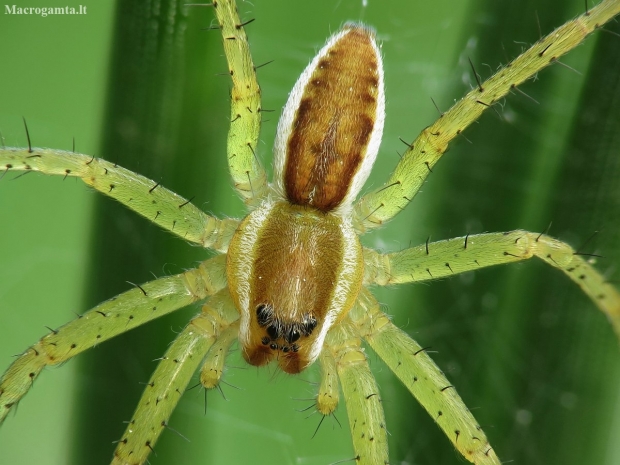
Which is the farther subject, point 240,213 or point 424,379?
point 240,213

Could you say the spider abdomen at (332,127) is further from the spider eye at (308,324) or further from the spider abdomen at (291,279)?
the spider eye at (308,324)

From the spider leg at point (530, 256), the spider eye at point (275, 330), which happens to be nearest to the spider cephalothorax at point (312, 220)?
the spider eye at point (275, 330)

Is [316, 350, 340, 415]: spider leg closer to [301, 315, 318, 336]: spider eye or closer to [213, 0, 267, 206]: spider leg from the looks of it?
[301, 315, 318, 336]: spider eye

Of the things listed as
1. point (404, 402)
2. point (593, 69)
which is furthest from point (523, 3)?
point (404, 402)

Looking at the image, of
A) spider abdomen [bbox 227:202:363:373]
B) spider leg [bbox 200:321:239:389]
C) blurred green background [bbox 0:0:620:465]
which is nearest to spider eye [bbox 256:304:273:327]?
spider abdomen [bbox 227:202:363:373]

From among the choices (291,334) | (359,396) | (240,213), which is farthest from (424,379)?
(240,213)

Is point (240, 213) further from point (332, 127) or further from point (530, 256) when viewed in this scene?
point (530, 256)

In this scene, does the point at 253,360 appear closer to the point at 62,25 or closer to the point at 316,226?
the point at 316,226
